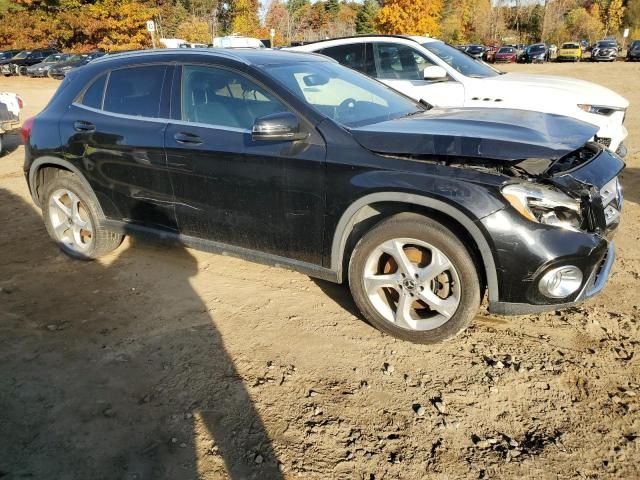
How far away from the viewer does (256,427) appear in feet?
8.46

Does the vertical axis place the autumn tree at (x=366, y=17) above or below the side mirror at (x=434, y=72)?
above

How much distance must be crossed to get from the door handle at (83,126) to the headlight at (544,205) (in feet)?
10.8

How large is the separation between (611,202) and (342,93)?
78.1 inches

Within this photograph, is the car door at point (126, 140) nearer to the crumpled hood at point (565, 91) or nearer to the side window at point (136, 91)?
the side window at point (136, 91)

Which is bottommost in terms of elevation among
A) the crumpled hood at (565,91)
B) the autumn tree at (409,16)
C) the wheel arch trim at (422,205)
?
the wheel arch trim at (422,205)

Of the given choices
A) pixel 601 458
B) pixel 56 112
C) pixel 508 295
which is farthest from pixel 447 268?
pixel 56 112

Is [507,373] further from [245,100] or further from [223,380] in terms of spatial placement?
[245,100]

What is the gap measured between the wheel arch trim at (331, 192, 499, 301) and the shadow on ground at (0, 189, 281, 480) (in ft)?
3.42

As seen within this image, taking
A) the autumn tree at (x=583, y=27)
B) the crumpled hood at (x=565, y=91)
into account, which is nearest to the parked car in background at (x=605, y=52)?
the autumn tree at (x=583, y=27)

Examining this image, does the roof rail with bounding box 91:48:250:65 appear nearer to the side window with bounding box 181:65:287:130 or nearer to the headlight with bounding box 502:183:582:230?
the side window with bounding box 181:65:287:130

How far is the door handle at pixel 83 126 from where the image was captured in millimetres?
4203

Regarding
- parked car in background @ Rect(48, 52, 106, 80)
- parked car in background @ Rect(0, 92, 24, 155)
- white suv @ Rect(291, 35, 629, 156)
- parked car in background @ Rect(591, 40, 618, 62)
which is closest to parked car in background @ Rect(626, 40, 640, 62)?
parked car in background @ Rect(591, 40, 618, 62)

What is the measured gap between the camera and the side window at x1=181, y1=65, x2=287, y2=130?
11.4ft

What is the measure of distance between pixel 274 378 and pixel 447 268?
1194 millimetres
